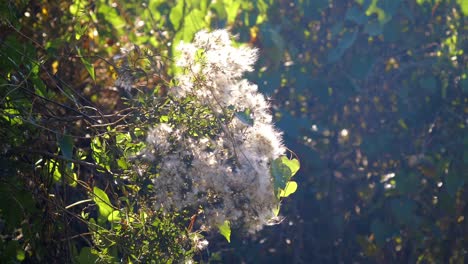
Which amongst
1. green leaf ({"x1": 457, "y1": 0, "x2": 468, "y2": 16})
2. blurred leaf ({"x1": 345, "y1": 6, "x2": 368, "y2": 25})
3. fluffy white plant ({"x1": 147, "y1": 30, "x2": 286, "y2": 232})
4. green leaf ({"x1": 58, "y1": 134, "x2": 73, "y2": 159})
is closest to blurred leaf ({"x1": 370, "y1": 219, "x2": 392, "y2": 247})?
blurred leaf ({"x1": 345, "y1": 6, "x2": 368, "y2": 25})

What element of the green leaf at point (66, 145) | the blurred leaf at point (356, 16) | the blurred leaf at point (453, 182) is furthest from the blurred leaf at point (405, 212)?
the green leaf at point (66, 145)

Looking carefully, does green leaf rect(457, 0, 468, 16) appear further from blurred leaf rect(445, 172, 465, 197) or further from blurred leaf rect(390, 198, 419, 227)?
blurred leaf rect(390, 198, 419, 227)

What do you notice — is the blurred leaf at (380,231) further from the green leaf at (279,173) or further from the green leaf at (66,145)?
the green leaf at (66,145)

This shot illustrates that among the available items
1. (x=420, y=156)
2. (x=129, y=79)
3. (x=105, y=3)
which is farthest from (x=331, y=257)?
(x=129, y=79)

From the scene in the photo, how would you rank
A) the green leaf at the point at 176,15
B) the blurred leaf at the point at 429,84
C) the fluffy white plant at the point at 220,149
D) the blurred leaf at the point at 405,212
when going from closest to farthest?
the fluffy white plant at the point at 220,149, the green leaf at the point at 176,15, the blurred leaf at the point at 405,212, the blurred leaf at the point at 429,84

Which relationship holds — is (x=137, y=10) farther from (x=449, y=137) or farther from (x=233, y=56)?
(x=449, y=137)

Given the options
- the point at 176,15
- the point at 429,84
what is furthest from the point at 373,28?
the point at 176,15

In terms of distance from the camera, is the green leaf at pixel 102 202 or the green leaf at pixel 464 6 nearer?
the green leaf at pixel 102 202
